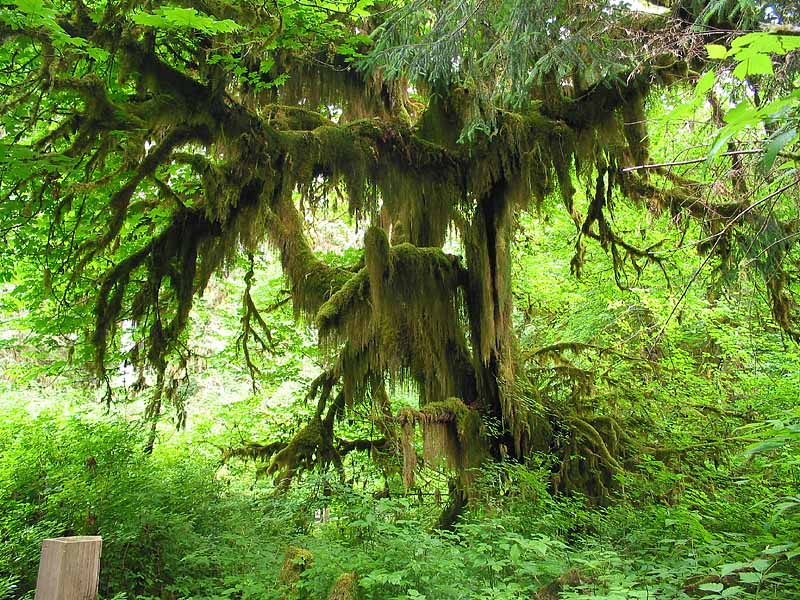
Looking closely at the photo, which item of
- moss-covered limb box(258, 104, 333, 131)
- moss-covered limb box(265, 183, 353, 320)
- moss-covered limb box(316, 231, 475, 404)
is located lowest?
moss-covered limb box(316, 231, 475, 404)

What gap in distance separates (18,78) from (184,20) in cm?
275

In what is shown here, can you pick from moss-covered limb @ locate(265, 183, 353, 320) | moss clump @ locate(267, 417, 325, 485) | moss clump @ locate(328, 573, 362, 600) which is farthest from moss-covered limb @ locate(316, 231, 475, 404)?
moss clump @ locate(328, 573, 362, 600)

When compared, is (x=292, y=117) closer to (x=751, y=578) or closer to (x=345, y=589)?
(x=345, y=589)

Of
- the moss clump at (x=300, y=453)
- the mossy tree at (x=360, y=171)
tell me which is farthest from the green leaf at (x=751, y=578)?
the moss clump at (x=300, y=453)

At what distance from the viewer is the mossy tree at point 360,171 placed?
4.79 metres

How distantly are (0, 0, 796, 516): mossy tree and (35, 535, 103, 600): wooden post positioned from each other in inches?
123

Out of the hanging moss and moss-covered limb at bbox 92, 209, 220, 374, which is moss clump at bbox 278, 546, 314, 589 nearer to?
the hanging moss

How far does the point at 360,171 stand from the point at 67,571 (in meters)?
4.89

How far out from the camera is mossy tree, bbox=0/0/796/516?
4.79m

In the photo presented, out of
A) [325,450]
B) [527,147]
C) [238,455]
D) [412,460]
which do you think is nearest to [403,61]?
[527,147]

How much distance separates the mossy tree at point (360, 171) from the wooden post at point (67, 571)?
312cm

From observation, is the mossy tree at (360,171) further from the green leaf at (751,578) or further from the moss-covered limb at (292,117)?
the green leaf at (751,578)

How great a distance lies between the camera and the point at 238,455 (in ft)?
27.0

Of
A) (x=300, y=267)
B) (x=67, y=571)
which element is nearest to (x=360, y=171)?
(x=300, y=267)
